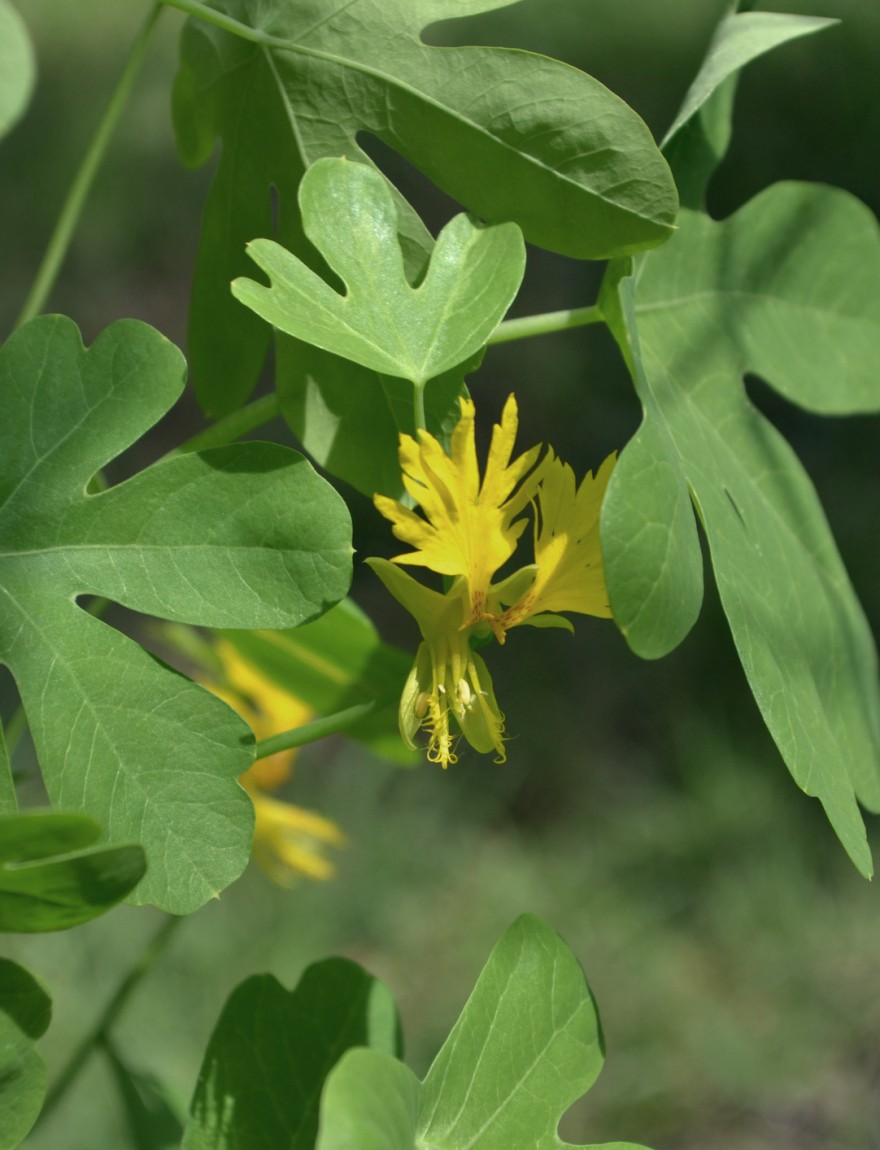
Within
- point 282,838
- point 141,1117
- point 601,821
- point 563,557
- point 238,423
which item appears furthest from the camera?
point 601,821

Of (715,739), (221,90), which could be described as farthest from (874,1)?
(221,90)

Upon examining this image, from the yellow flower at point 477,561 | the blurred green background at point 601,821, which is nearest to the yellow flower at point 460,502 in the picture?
the yellow flower at point 477,561

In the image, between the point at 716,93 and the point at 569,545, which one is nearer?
the point at 569,545

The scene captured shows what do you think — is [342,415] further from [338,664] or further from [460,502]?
[338,664]

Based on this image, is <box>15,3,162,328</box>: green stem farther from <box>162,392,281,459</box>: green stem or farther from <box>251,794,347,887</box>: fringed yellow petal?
<box>251,794,347,887</box>: fringed yellow petal

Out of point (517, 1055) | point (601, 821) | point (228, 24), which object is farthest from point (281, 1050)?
point (601, 821)

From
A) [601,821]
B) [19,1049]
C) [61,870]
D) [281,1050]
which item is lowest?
[601,821]

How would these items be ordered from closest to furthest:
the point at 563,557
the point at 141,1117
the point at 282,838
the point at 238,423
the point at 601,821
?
the point at 563,557 < the point at 238,423 < the point at 141,1117 < the point at 282,838 < the point at 601,821

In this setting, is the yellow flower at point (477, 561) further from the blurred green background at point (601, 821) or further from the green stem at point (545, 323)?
the blurred green background at point (601, 821)

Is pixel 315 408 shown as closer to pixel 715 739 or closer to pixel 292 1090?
pixel 292 1090
